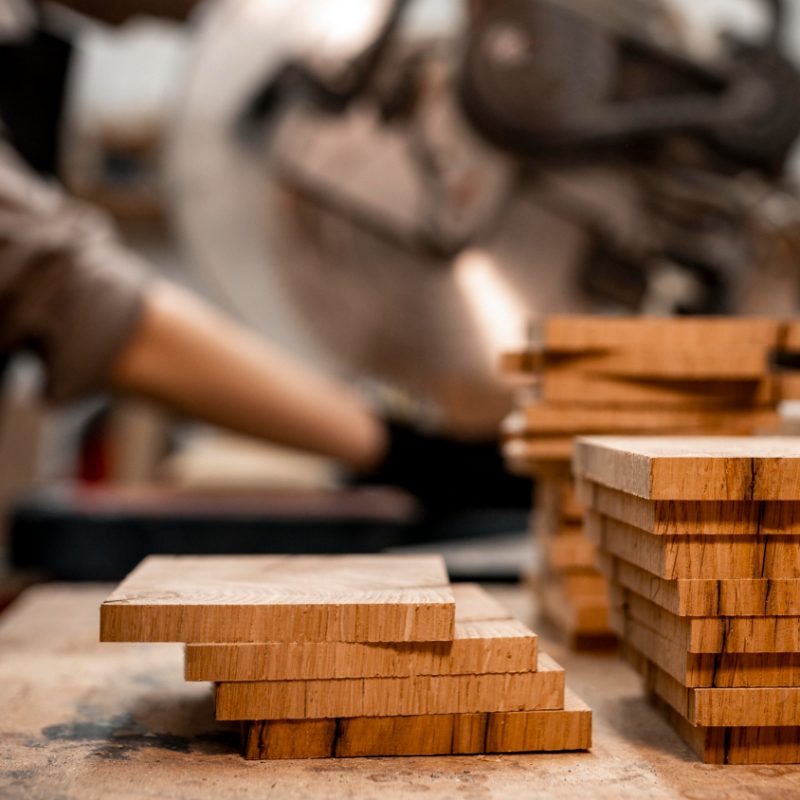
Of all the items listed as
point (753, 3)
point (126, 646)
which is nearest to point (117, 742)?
point (126, 646)

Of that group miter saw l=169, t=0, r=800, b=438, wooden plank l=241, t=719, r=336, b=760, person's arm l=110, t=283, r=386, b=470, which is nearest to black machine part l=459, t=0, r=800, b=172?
miter saw l=169, t=0, r=800, b=438

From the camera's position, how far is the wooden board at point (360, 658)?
84 centimetres

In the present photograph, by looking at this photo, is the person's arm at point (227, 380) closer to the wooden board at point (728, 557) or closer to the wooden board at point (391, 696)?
the wooden board at point (391, 696)

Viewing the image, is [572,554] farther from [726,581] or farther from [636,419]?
[726,581]

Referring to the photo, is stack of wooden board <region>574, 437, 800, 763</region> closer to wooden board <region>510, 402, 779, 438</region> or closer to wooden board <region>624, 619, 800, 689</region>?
wooden board <region>624, 619, 800, 689</region>

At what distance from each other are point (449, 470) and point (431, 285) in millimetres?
553

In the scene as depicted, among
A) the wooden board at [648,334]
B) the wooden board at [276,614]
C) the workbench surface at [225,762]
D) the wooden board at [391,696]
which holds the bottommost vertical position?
the workbench surface at [225,762]

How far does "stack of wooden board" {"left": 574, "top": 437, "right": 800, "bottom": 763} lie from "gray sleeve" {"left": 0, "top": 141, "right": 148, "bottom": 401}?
1.32 meters

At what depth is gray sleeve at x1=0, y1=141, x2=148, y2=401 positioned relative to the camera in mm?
1872

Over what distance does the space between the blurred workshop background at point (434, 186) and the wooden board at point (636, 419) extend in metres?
0.67

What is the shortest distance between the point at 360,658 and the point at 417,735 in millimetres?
88

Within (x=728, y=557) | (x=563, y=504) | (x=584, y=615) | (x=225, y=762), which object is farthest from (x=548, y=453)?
(x=225, y=762)

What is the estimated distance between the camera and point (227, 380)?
2.15 metres

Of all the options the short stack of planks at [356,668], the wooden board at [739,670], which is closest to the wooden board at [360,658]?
the short stack of planks at [356,668]
